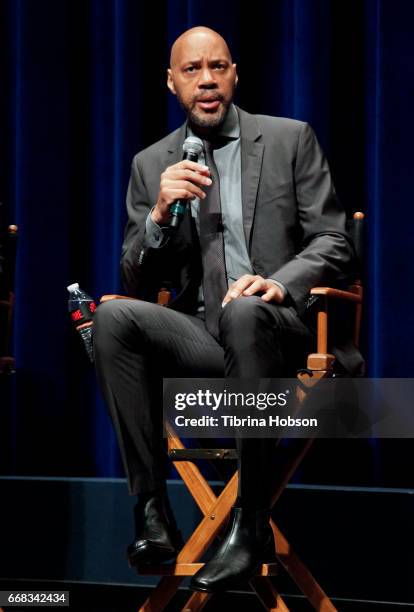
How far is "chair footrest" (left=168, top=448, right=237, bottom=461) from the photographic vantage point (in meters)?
2.19

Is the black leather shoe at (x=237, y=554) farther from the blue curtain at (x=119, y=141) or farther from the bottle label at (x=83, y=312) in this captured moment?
the blue curtain at (x=119, y=141)

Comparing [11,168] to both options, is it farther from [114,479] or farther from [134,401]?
[134,401]

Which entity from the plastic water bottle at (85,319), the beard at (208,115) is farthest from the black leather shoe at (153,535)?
the beard at (208,115)

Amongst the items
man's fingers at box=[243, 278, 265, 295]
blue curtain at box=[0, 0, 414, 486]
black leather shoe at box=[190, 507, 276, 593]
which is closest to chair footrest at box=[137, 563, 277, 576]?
black leather shoe at box=[190, 507, 276, 593]

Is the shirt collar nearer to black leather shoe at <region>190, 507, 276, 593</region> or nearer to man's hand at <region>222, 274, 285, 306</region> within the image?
man's hand at <region>222, 274, 285, 306</region>

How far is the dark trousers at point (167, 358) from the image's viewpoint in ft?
6.60

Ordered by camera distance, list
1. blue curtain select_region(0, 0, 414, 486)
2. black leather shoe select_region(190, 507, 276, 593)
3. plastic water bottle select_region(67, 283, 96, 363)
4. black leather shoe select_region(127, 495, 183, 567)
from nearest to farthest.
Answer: black leather shoe select_region(190, 507, 276, 593) < black leather shoe select_region(127, 495, 183, 567) < plastic water bottle select_region(67, 283, 96, 363) < blue curtain select_region(0, 0, 414, 486)

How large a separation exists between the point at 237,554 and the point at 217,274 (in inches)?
25.8

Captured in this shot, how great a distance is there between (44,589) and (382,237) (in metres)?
Answer: 1.34

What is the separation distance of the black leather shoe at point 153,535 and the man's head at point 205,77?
903 mm

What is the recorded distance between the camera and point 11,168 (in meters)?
3.45

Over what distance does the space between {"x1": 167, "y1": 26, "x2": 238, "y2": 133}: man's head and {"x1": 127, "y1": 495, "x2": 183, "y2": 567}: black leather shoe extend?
2.96 feet

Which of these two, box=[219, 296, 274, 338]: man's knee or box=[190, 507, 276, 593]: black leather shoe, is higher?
box=[219, 296, 274, 338]: man's knee

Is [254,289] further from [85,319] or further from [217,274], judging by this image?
[85,319]
